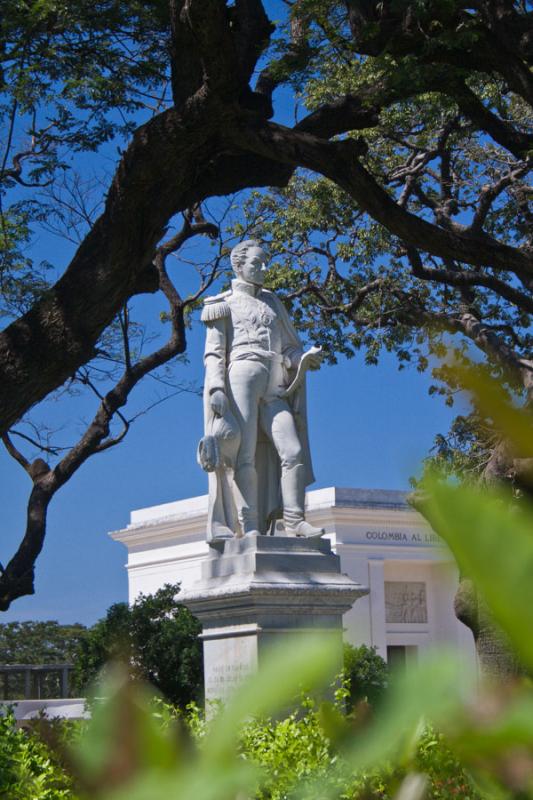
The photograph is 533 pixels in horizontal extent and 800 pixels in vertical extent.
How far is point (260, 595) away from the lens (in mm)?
8133

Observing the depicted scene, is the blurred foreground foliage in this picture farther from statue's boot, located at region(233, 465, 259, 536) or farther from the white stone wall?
the white stone wall

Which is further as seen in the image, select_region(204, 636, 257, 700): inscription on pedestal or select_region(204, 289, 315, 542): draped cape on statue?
select_region(204, 289, 315, 542): draped cape on statue

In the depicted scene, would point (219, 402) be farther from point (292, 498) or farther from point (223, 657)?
point (223, 657)

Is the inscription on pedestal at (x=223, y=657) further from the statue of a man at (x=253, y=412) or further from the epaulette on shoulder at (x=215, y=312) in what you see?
the epaulette on shoulder at (x=215, y=312)

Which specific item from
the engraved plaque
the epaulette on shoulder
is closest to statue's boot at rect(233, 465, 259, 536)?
the epaulette on shoulder

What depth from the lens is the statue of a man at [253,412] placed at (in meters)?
8.83

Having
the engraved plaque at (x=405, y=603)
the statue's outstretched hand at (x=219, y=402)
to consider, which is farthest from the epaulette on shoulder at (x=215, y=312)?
the engraved plaque at (x=405, y=603)

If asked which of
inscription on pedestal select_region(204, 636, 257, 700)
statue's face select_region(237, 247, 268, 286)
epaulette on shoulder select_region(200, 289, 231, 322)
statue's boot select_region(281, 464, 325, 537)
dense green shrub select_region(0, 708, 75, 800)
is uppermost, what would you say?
statue's face select_region(237, 247, 268, 286)

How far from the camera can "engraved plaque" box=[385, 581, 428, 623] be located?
26.0 meters

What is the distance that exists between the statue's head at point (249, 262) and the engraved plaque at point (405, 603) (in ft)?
57.7

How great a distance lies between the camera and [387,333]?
581 inches

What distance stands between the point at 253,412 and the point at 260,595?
1474 millimetres

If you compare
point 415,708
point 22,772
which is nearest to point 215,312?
point 22,772

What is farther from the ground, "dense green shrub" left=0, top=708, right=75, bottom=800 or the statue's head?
the statue's head
